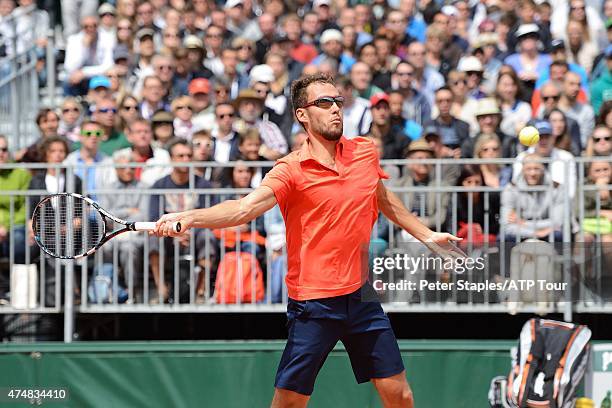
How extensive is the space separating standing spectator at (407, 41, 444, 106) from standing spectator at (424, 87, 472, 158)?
0.93 m

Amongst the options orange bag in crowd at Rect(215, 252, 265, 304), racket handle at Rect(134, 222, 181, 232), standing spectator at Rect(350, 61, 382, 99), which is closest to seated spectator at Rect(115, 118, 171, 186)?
orange bag in crowd at Rect(215, 252, 265, 304)

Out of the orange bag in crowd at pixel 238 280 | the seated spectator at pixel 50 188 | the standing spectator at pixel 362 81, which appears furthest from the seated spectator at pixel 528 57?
the seated spectator at pixel 50 188

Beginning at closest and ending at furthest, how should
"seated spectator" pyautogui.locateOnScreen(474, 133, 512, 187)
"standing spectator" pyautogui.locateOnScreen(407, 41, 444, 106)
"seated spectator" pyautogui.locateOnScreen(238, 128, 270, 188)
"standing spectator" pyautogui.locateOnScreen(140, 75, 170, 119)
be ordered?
"seated spectator" pyautogui.locateOnScreen(474, 133, 512, 187) → "seated spectator" pyautogui.locateOnScreen(238, 128, 270, 188) → "standing spectator" pyautogui.locateOnScreen(140, 75, 170, 119) → "standing spectator" pyautogui.locateOnScreen(407, 41, 444, 106)

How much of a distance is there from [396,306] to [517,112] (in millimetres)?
2871

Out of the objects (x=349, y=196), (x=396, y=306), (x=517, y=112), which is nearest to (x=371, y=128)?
(x=517, y=112)

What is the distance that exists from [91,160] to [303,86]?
4254 mm

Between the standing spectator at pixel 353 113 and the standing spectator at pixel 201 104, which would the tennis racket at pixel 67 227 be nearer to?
the standing spectator at pixel 201 104

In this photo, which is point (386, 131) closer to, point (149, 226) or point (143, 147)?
point (143, 147)

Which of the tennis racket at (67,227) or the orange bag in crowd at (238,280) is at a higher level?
the tennis racket at (67,227)

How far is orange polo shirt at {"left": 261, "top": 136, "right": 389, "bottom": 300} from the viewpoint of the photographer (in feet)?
20.8

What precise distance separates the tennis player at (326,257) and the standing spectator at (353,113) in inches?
171

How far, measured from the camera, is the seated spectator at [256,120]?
10789 mm

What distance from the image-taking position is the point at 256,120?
11055 mm

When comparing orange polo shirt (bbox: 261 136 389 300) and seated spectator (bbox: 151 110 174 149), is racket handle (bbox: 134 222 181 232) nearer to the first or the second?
orange polo shirt (bbox: 261 136 389 300)
